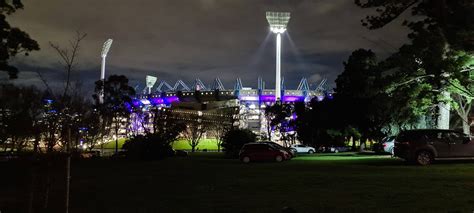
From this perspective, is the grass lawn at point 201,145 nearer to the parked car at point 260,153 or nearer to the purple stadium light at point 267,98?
the parked car at point 260,153

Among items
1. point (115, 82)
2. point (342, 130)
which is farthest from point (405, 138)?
point (115, 82)

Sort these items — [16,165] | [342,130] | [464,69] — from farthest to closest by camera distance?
[342,130]
[464,69]
[16,165]

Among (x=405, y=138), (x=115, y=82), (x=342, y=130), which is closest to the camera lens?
(x=405, y=138)

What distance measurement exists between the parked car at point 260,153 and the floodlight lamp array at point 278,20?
321ft

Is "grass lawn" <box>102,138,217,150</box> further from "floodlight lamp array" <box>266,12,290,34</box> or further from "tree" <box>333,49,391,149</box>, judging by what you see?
"tree" <box>333,49,391,149</box>

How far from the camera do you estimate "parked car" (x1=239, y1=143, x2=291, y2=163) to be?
32.9 meters

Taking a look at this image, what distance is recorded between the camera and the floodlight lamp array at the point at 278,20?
127 m

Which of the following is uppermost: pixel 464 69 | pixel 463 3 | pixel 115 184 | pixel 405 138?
pixel 463 3

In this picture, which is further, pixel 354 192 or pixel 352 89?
pixel 352 89

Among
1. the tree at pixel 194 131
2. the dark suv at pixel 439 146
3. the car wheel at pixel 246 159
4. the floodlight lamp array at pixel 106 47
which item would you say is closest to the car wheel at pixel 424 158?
the dark suv at pixel 439 146

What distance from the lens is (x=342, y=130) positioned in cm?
6128

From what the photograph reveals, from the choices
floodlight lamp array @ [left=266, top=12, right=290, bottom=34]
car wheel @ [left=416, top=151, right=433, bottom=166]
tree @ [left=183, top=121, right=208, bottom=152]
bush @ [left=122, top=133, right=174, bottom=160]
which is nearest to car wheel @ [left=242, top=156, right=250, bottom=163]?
bush @ [left=122, top=133, right=174, bottom=160]

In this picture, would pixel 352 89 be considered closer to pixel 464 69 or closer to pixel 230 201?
pixel 464 69

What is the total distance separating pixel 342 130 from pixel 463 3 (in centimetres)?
4039
